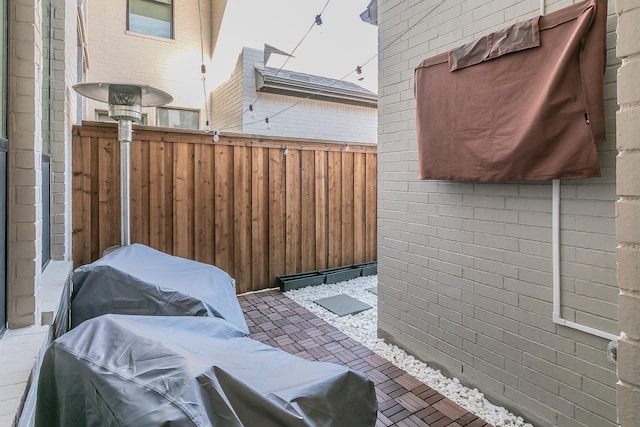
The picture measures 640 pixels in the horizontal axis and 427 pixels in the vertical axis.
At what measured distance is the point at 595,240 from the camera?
1.76m

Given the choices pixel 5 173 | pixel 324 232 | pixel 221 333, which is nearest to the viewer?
pixel 5 173

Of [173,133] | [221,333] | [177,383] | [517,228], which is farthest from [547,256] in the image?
[173,133]

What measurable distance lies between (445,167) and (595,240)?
914 millimetres

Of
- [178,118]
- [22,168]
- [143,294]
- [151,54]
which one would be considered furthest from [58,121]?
[151,54]

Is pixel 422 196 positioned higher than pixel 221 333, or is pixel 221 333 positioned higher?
pixel 422 196

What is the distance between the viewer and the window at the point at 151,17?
6.69 meters

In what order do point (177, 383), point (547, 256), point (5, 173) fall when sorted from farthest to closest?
point (547, 256)
point (5, 173)
point (177, 383)

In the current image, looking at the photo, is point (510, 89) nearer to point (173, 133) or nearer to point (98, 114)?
point (173, 133)

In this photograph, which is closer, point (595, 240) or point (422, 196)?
point (595, 240)

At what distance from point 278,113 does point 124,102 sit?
3732mm

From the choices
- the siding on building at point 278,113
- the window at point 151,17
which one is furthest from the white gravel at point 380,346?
the window at point 151,17

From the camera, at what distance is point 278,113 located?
21.4 feet

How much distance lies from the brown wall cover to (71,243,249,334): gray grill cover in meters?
1.60

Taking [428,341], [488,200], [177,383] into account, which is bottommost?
[428,341]
